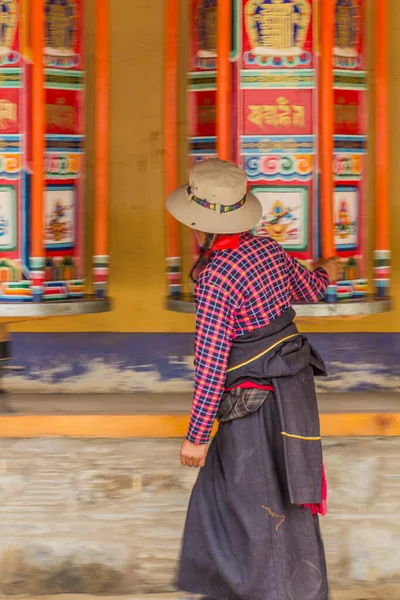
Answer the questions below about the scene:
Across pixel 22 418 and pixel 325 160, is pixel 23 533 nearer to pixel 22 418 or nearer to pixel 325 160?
pixel 22 418

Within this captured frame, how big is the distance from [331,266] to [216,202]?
696mm

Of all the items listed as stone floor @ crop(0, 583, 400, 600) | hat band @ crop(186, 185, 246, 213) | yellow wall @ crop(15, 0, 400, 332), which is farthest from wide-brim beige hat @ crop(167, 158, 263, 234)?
stone floor @ crop(0, 583, 400, 600)

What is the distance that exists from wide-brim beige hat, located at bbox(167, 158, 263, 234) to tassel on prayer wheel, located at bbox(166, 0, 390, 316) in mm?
610

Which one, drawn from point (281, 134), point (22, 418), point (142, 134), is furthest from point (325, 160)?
point (22, 418)

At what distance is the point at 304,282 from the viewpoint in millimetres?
3580

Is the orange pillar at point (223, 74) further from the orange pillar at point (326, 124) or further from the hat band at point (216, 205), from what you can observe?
the hat band at point (216, 205)

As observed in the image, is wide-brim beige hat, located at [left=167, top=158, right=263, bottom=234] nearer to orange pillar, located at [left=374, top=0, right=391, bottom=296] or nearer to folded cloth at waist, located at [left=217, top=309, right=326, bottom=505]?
folded cloth at waist, located at [left=217, top=309, right=326, bottom=505]

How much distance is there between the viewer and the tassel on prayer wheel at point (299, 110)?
397 centimetres

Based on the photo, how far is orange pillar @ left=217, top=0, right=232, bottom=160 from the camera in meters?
3.94

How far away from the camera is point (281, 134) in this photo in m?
3.99

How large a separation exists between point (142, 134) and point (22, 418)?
1236mm

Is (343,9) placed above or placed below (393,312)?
above

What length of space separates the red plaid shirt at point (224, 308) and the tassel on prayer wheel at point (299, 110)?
2.16 feet

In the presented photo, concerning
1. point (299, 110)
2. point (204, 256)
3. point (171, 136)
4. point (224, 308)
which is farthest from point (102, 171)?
point (224, 308)
